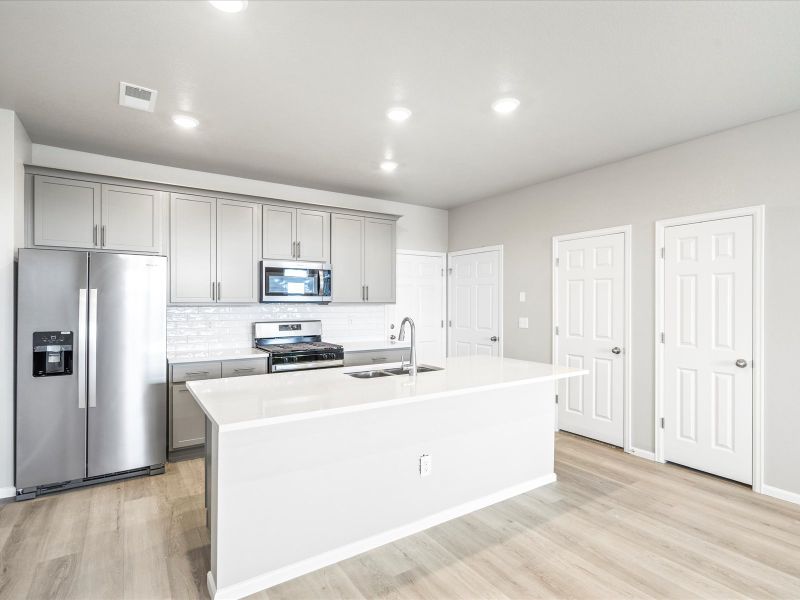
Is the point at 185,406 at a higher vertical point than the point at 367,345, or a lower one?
lower

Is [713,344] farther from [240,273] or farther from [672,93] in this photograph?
[240,273]

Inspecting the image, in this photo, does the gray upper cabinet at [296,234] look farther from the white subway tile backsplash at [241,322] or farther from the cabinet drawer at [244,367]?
the cabinet drawer at [244,367]

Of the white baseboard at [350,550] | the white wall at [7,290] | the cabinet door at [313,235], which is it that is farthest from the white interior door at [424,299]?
the white wall at [7,290]

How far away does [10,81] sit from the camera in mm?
2562

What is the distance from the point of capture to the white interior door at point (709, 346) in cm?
316

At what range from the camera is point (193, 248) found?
3.96 meters

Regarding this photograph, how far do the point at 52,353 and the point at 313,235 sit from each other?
241 centimetres

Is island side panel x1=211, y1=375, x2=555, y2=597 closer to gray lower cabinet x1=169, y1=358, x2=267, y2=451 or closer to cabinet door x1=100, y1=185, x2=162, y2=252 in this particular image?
gray lower cabinet x1=169, y1=358, x2=267, y2=451

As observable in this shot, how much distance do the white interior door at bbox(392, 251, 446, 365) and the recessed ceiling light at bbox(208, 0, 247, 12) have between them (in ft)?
12.5

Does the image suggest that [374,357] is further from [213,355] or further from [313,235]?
[213,355]

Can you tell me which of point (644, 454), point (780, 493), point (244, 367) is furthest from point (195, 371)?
point (780, 493)

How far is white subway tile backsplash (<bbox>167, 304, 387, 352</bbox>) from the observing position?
4164 millimetres

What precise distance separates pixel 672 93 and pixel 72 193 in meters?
4.32

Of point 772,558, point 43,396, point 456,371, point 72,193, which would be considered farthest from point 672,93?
point 43,396
